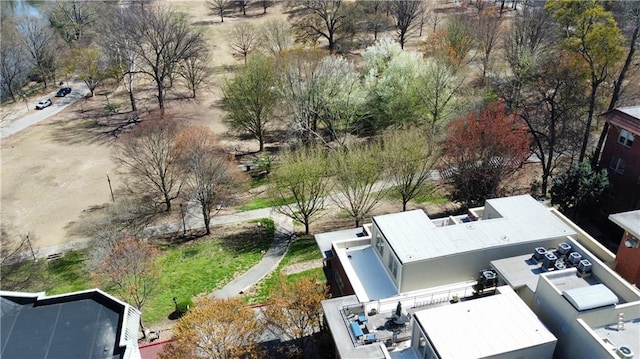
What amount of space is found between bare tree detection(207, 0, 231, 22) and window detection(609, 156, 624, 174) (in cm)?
9517

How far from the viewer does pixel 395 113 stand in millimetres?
58844

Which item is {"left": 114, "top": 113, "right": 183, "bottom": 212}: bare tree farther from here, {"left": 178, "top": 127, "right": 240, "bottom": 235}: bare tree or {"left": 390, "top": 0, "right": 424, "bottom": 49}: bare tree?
{"left": 390, "top": 0, "right": 424, "bottom": 49}: bare tree

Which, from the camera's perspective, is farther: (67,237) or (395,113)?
(395,113)

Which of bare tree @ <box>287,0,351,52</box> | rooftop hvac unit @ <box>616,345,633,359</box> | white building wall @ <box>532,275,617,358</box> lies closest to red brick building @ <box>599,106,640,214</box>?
white building wall @ <box>532,275,617,358</box>

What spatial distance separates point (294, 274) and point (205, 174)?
13773 millimetres

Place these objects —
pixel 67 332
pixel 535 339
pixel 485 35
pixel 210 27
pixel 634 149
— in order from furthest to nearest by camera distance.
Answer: pixel 210 27 < pixel 485 35 < pixel 634 149 < pixel 535 339 < pixel 67 332

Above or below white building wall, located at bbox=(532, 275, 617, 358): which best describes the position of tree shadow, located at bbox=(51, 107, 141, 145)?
below

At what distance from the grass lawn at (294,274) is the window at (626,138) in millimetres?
27865

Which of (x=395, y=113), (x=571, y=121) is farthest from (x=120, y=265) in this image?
(x=571, y=121)

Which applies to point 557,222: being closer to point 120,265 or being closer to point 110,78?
point 120,265

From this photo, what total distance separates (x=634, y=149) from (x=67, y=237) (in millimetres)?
53493

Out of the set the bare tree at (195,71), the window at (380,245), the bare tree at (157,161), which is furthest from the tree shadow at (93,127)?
the window at (380,245)

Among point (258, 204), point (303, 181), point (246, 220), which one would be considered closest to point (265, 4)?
point (258, 204)

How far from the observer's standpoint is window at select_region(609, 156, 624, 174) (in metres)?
42.1
